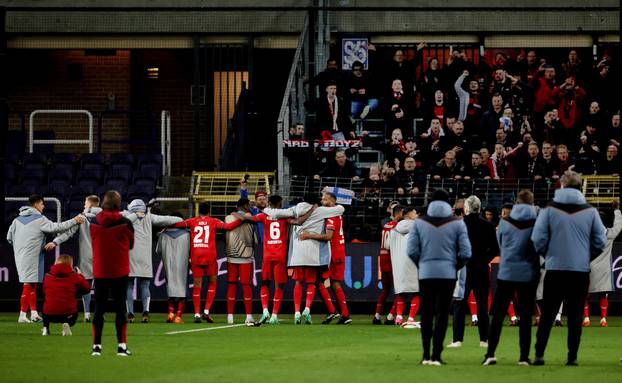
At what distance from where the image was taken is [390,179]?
24.9 meters

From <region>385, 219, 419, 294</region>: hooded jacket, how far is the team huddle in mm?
21

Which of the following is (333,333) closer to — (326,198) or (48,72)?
(326,198)

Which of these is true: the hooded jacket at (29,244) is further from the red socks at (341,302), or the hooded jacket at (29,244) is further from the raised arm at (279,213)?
the red socks at (341,302)

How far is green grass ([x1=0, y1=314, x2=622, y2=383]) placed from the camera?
1300cm

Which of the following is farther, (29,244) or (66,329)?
(29,244)

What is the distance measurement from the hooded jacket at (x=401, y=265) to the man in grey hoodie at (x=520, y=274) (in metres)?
6.10

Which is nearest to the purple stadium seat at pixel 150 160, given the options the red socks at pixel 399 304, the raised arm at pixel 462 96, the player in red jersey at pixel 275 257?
the raised arm at pixel 462 96

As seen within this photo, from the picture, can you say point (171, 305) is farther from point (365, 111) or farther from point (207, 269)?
point (365, 111)

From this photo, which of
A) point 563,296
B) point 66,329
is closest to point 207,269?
point 66,329

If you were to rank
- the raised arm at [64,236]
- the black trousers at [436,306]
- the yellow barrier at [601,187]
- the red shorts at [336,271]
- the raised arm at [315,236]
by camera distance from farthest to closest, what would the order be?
the yellow barrier at [601,187] → the red shorts at [336,271] → the raised arm at [315,236] → the raised arm at [64,236] → the black trousers at [436,306]

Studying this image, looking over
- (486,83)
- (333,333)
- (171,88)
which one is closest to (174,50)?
(171,88)

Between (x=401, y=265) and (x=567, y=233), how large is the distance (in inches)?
277

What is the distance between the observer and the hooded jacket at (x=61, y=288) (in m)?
17.9

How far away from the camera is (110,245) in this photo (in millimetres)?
14617
